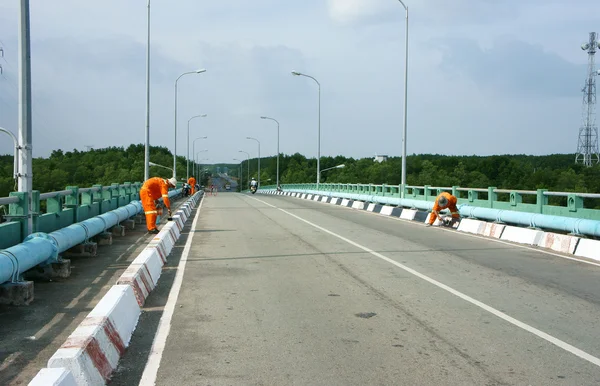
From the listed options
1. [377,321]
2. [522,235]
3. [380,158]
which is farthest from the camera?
[380,158]

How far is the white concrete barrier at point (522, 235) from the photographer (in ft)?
48.8

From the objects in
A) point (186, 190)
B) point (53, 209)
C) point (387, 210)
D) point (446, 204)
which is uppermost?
point (53, 209)

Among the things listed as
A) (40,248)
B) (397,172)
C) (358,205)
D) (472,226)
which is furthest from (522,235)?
(397,172)

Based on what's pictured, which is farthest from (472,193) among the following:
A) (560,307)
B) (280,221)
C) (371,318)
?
(371,318)

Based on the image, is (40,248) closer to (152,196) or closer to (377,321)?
(377,321)

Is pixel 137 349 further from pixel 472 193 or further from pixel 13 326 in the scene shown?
pixel 472 193

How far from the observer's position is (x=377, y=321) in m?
6.82

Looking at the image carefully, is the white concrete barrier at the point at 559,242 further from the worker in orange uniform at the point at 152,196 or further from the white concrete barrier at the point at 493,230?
the worker in orange uniform at the point at 152,196

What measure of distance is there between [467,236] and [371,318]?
10983 mm

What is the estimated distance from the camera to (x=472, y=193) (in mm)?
20594

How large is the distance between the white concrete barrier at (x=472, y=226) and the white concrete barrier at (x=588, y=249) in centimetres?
484

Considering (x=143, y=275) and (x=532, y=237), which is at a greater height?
(x=143, y=275)

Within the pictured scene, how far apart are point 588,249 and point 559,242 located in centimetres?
121

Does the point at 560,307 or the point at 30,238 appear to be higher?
the point at 30,238
